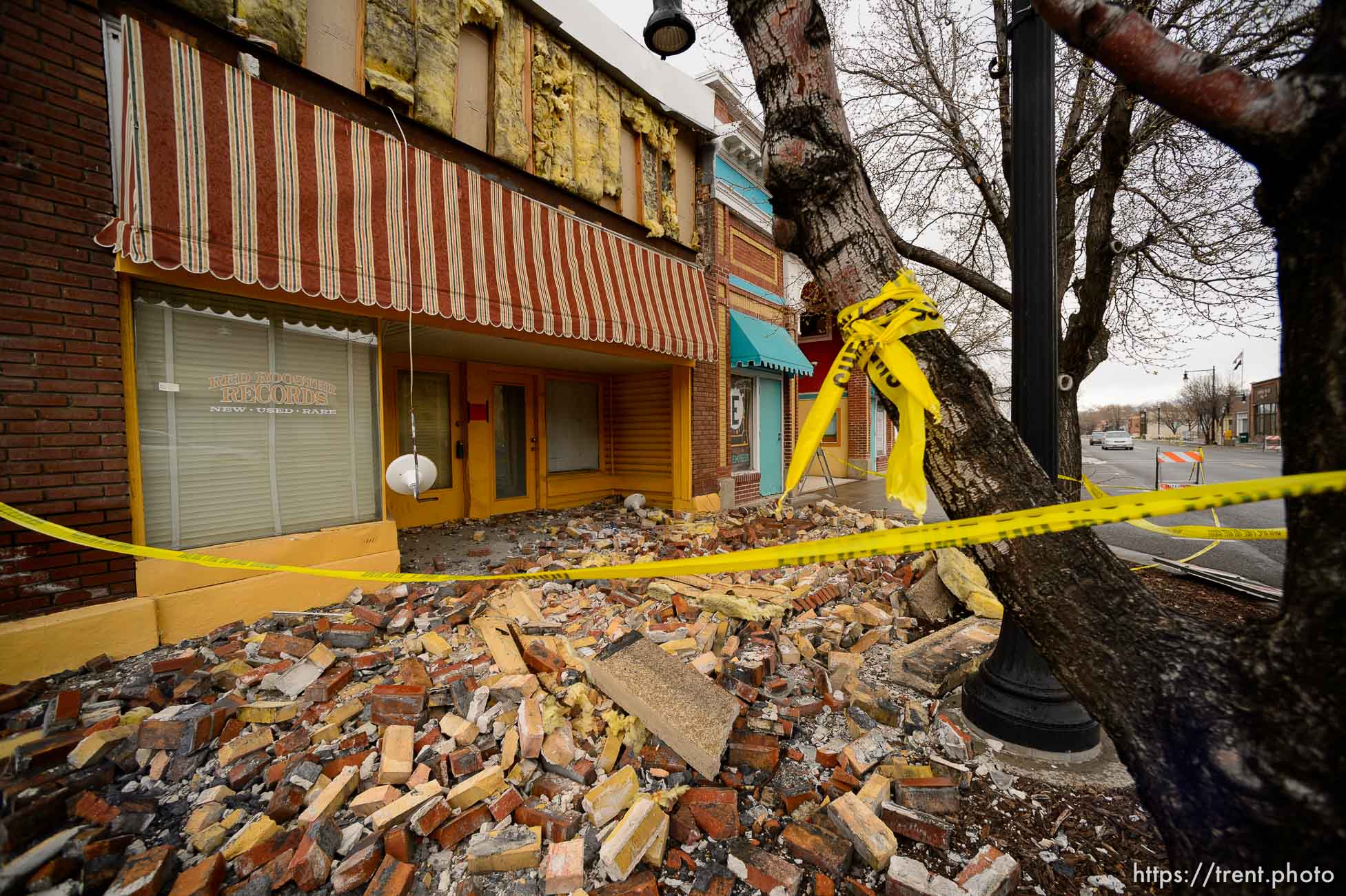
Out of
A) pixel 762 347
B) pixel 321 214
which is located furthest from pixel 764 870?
pixel 762 347

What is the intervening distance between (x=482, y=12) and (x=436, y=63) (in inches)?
36.7

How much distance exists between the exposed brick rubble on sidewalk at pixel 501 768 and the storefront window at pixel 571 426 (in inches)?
208

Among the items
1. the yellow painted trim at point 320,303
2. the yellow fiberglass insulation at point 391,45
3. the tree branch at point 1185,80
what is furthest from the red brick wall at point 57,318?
the tree branch at point 1185,80

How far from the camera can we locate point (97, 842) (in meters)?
1.79

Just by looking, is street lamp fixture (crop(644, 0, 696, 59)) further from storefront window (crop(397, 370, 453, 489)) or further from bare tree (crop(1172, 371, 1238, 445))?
bare tree (crop(1172, 371, 1238, 445))

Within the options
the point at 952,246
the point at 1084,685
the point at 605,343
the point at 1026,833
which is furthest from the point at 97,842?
the point at 952,246

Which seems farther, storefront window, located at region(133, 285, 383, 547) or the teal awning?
the teal awning

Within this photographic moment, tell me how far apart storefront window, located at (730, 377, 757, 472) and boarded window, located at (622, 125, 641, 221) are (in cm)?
349

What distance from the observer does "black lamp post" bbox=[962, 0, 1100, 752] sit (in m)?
2.39

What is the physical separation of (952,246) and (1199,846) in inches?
305

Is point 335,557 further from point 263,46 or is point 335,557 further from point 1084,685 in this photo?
point 1084,685

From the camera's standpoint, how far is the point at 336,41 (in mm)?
4539

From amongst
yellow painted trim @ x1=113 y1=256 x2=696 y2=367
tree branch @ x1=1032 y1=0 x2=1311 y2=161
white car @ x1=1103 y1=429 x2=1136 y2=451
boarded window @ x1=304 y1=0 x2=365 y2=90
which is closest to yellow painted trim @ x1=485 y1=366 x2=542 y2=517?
yellow painted trim @ x1=113 y1=256 x2=696 y2=367

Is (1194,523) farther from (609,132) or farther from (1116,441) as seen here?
(1116,441)
